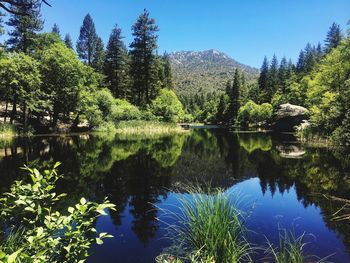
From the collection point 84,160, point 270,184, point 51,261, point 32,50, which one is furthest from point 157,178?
point 32,50

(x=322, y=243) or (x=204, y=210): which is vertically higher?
(x=204, y=210)

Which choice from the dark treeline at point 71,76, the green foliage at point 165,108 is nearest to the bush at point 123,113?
the dark treeline at point 71,76

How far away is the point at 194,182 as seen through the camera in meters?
11.3

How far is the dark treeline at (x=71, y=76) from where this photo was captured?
30120mm

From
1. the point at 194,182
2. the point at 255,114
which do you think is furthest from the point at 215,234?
the point at 255,114

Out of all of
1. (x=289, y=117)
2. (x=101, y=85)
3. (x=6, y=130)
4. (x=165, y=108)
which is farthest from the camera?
(x=101, y=85)

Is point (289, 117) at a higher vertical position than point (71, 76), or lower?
lower

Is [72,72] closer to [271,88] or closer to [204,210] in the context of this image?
[204,210]

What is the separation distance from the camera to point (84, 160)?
15.4 m

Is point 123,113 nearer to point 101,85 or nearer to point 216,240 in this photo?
point 101,85

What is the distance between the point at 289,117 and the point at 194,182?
35655 millimetres

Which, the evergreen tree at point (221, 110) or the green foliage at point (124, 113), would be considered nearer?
the green foliage at point (124, 113)

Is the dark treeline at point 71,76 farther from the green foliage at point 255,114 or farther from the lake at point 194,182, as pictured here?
the green foliage at point 255,114

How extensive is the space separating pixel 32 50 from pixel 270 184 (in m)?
35.7
